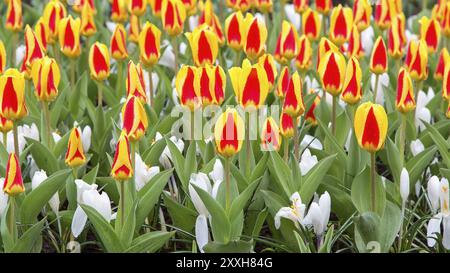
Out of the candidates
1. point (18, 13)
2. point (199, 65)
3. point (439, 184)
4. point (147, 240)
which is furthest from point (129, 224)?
point (18, 13)

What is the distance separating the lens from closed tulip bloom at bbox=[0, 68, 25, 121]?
3.20 meters

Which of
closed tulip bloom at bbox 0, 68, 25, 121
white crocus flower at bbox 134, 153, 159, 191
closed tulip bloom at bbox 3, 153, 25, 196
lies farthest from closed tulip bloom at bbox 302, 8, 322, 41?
closed tulip bloom at bbox 3, 153, 25, 196

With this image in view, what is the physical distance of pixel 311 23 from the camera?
4.54 meters

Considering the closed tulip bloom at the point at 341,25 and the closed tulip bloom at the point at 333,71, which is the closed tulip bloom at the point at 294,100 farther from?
the closed tulip bloom at the point at 341,25

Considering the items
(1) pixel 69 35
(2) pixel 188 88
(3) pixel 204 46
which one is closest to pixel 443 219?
(2) pixel 188 88

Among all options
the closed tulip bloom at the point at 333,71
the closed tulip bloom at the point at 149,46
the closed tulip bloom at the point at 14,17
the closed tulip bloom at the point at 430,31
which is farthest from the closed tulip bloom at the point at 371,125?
the closed tulip bloom at the point at 14,17

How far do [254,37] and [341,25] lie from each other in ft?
2.03

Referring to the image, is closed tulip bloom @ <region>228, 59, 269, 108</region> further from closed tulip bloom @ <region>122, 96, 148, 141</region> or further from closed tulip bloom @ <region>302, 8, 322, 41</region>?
closed tulip bloom @ <region>302, 8, 322, 41</region>

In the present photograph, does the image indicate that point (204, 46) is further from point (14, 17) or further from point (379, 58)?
point (14, 17)

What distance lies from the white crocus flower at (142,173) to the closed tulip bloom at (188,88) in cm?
25

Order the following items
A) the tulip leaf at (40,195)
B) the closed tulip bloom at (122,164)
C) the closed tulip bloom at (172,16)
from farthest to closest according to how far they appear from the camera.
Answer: the closed tulip bloom at (172,16) < the tulip leaf at (40,195) < the closed tulip bloom at (122,164)

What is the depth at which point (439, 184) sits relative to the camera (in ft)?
11.2

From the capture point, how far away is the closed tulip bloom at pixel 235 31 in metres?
4.05

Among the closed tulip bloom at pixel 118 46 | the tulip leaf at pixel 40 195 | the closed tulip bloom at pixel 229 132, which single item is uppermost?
the closed tulip bloom at pixel 118 46
